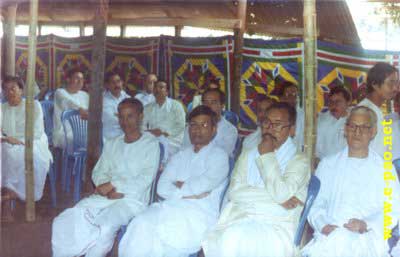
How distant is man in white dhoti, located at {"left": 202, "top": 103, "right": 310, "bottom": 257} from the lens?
298 centimetres

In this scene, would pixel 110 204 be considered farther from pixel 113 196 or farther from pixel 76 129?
pixel 76 129

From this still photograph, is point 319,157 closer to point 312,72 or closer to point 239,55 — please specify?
point 312,72

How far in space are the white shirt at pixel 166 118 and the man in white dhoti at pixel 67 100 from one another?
0.68 m

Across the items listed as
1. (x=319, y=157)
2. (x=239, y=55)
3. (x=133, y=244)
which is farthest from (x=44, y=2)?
(x=133, y=244)

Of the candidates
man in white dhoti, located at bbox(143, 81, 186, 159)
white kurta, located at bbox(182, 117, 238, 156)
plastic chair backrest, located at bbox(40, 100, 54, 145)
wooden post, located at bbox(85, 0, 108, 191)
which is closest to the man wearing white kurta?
wooden post, located at bbox(85, 0, 108, 191)

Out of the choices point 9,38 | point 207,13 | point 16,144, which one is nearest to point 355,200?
point 16,144

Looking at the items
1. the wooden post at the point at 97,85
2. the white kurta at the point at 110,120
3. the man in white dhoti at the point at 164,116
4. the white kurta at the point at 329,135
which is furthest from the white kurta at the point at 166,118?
the white kurta at the point at 329,135

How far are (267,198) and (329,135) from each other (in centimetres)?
178

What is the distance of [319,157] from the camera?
15.5 feet

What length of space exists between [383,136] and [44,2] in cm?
721

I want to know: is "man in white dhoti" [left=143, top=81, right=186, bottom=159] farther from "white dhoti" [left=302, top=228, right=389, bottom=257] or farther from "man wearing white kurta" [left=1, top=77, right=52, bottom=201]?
"white dhoti" [left=302, top=228, right=389, bottom=257]

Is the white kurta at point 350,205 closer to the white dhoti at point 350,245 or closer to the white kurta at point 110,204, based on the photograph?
the white dhoti at point 350,245

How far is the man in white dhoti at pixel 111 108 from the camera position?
19.9 feet

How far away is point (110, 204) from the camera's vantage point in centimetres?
355
